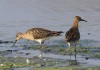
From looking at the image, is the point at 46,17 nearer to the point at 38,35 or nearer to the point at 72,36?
the point at 38,35

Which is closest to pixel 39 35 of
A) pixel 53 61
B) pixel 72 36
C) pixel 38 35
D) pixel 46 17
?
pixel 38 35

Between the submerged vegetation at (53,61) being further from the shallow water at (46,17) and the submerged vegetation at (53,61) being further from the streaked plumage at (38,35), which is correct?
the shallow water at (46,17)

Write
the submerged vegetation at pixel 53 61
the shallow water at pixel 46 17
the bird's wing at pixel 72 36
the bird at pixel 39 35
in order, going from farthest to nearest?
the shallow water at pixel 46 17 < the bird at pixel 39 35 < the bird's wing at pixel 72 36 < the submerged vegetation at pixel 53 61

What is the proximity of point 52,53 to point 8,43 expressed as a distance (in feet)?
8.47

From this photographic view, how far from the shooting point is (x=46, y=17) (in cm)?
2403

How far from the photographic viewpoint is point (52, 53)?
16.5 m

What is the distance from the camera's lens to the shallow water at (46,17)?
763 inches

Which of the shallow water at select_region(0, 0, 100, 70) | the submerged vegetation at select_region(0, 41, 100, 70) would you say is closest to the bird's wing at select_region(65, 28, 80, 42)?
the submerged vegetation at select_region(0, 41, 100, 70)

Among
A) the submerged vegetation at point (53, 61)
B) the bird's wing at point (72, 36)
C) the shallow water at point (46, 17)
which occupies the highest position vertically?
the shallow water at point (46, 17)

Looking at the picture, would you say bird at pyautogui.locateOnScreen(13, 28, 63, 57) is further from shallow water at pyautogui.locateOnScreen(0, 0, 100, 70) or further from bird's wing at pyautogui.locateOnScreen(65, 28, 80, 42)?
bird's wing at pyautogui.locateOnScreen(65, 28, 80, 42)

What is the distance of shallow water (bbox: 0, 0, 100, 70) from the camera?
63.6ft

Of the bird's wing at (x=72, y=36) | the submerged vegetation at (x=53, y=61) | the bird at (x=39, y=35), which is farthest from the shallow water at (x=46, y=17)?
the bird's wing at (x=72, y=36)

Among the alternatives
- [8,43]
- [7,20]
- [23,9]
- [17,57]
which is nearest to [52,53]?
[17,57]

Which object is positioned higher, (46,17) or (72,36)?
(46,17)
